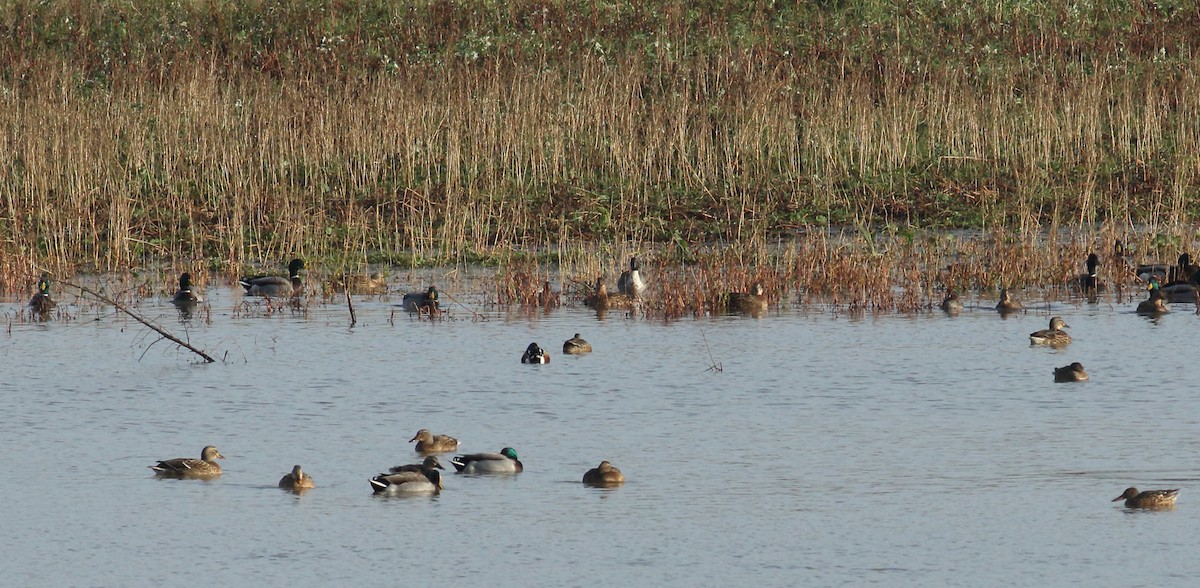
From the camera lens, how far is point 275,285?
20172 millimetres

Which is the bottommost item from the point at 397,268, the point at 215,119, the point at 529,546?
the point at 529,546

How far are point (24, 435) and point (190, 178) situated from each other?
37.7 feet

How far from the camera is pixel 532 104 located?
2494cm

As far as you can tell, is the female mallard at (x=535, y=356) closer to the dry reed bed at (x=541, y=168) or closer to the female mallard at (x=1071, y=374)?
the female mallard at (x=1071, y=374)

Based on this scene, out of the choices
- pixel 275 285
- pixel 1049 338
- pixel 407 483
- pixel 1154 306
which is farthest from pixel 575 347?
pixel 1154 306

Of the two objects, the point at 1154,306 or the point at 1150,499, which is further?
the point at 1154,306

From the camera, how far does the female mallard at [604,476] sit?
1103cm

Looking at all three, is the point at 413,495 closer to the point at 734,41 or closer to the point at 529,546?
the point at 529,546

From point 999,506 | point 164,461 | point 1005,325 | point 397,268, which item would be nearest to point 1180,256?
point 1005,325

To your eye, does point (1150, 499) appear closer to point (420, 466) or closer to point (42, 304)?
point (420, 466)

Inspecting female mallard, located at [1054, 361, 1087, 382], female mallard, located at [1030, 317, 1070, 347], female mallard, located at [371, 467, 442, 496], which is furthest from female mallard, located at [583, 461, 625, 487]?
female mallard, located at [1030, 317, 1070, 347]

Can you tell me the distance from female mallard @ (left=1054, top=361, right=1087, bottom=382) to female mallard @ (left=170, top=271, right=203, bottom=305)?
908 cm

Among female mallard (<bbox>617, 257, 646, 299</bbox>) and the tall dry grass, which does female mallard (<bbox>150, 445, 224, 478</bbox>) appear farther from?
the tall dry grass

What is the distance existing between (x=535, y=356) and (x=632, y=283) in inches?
163
